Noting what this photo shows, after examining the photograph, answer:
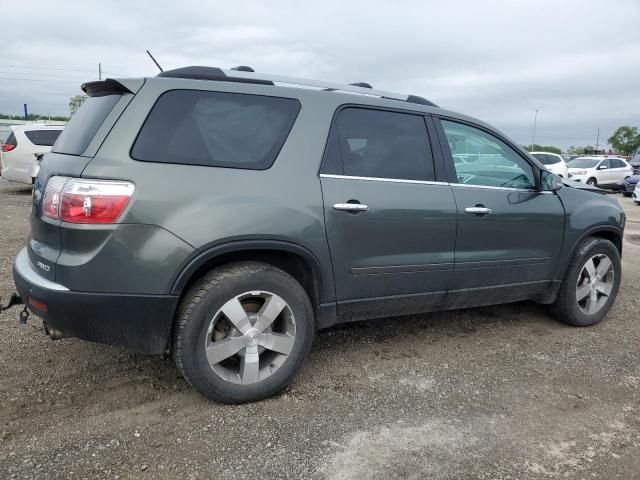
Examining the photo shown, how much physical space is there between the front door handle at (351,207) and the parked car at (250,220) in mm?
10

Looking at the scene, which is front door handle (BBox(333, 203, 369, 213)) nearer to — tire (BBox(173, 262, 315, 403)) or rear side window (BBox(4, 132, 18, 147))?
tire (BBox(173, 262, 315, 403))

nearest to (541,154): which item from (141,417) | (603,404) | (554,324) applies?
(554,324)

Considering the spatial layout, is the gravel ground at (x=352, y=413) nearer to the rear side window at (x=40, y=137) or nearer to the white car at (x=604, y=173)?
the rear side window at (x=40, y=137)

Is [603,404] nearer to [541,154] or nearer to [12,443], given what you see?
[12,443]

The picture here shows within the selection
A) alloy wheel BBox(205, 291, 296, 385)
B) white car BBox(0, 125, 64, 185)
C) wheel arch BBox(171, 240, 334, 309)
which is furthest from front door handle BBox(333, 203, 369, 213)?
white car BBox(0, 125, 64, 185)

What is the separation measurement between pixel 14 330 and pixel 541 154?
20.2 m

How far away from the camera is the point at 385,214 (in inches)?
127

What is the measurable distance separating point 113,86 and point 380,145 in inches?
63.6

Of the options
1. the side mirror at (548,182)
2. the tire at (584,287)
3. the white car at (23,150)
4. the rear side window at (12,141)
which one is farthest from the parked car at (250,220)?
the rear side window at (12,141)

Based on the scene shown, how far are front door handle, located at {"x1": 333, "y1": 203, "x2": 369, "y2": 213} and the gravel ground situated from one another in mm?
1090

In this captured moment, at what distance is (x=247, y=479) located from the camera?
2367 mm

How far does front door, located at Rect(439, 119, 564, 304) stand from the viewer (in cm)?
366

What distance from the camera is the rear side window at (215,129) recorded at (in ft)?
8.95

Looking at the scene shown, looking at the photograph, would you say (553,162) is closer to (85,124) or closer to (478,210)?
(478,210)
